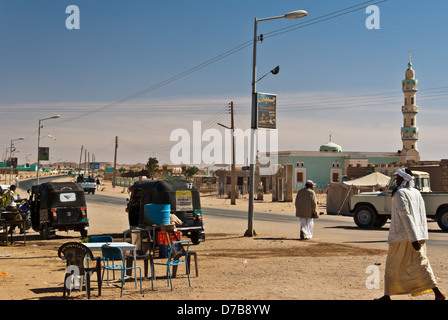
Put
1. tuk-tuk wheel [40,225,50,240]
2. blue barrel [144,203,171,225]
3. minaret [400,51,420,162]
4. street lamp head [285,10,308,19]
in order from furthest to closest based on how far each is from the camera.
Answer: minaret [400,51,420,162] → tuk-tuk wheel [40,225,50,240] → street lamp head [285,10,308,19] → blue barrel [144,203,171,225]

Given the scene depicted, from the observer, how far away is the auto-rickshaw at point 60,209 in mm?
19531

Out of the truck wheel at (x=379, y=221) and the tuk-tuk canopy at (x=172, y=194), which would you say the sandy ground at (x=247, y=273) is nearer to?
the tuk-tuk canopy at (x=172, y=194)

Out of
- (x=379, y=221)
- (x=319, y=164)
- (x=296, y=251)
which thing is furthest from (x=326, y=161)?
(x=296, y=251)

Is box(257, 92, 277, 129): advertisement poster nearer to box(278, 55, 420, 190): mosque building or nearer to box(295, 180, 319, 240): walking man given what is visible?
box(295, 180, 319, 240): walking man

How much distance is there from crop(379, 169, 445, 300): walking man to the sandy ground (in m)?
1.07

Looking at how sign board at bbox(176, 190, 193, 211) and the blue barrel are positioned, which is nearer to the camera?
the blue barrel

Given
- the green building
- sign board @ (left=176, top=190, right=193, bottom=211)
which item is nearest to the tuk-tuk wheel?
sign board @ (left=176, top=190, right=193, bottom=211)

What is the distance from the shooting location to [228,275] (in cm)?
→ 1216

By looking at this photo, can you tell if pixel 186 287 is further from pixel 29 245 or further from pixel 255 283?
pixel 29 245

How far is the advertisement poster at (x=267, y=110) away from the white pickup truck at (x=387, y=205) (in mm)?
5999

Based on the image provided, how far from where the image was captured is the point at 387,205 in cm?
2489

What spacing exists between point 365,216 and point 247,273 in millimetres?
14476

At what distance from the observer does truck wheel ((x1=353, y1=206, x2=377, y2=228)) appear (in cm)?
2538
